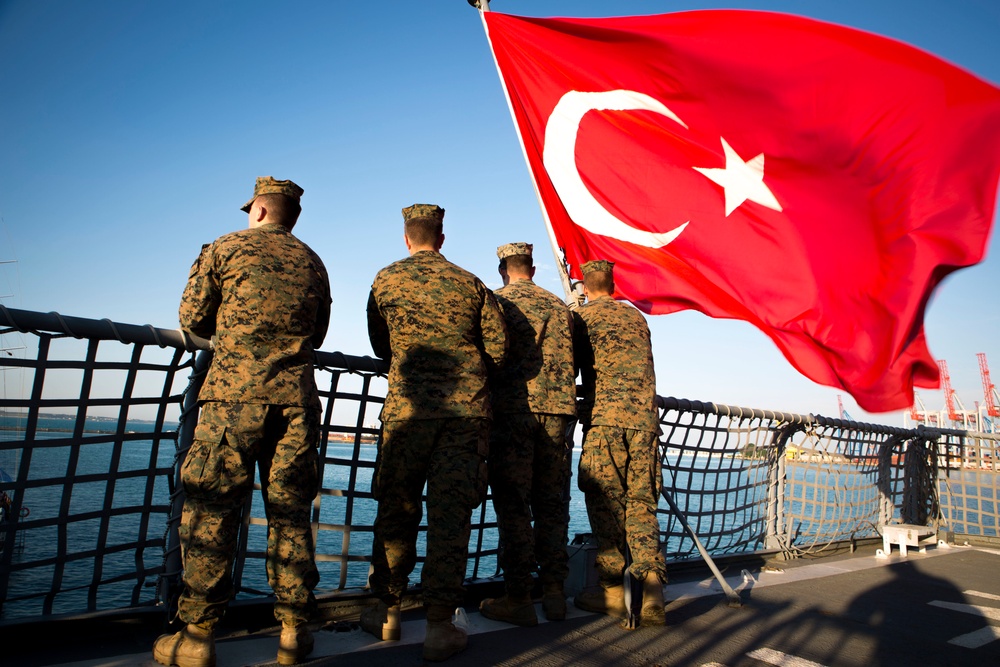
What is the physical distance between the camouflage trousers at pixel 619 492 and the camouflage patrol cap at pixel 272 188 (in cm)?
184

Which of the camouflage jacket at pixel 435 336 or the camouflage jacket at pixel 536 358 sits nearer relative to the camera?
the camouflage jacket at pixel 435 336

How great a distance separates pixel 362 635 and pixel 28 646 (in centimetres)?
111

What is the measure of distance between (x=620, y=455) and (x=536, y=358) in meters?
0.67

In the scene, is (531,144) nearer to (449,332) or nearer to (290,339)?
(449,332)

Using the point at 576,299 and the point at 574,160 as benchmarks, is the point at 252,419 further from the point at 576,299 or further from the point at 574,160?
the point at 574,160

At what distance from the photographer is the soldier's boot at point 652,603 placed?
10.2 feet

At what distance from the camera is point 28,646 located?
90.4 inches

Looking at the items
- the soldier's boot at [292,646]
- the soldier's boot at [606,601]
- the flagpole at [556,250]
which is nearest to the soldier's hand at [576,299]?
the flagpole at [556,250]

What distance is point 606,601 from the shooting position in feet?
11.0

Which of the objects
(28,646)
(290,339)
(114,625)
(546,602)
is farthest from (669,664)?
(28,646)

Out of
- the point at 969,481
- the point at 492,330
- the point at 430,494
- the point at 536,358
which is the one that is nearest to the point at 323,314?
the point at 492,330

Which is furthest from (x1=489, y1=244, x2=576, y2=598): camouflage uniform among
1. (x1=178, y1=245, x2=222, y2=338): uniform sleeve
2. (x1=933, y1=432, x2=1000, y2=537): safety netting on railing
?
(x1=933, y1=432, x2=1000, y2=537): safety netting on railing

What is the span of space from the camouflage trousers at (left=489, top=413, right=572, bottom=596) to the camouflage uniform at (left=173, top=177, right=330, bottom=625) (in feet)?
3.16

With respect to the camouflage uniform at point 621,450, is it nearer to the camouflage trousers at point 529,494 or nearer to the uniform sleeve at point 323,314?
the camouflage trousers at point 529,494
